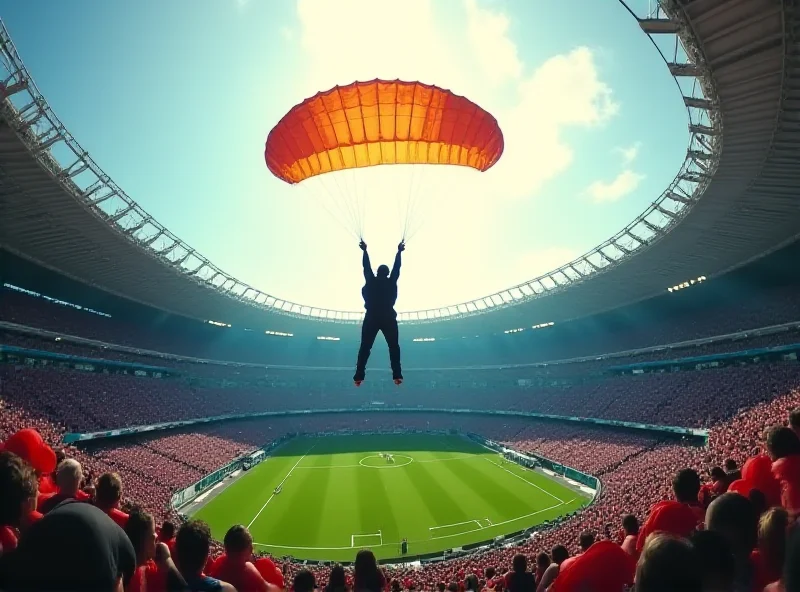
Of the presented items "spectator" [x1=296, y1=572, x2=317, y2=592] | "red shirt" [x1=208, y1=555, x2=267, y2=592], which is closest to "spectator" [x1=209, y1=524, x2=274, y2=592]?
"red shirt" [x1=208, y1=555, x2=267, y2=592]

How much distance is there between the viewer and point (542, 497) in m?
27.2

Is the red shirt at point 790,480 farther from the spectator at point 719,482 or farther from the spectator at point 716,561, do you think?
the spectator at point 716,561

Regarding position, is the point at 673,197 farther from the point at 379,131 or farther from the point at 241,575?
the point at 241,575

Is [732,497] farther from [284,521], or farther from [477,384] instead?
[477,384]

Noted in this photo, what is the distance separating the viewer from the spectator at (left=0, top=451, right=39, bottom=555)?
250 centimetres

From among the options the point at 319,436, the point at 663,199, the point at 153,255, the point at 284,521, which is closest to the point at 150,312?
the point at 153,255

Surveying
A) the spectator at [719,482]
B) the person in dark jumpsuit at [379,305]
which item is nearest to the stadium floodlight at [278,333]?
the person in dark jumpsuit at [379,305]

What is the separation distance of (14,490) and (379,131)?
39.9 ft

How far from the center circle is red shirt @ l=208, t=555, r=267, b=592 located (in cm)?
3435

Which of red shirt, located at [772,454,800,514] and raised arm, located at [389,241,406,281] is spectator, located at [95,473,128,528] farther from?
raised arm, located at [389,241,406,281]

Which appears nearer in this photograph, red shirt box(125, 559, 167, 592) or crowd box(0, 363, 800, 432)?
red shirt box(125, 559, 167, 592)

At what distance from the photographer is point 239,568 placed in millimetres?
3430

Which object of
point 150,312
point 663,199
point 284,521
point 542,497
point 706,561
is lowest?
point 284,521

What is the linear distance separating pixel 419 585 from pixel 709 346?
30.1 meters
